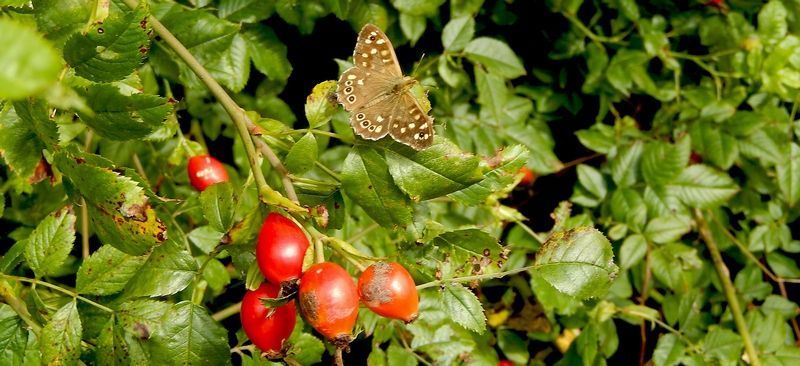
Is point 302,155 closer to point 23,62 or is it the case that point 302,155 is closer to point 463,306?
point 463,306

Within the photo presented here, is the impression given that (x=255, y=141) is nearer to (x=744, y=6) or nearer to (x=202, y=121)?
(x=202, y=121)

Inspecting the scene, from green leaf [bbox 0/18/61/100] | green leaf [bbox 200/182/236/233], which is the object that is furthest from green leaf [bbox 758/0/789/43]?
green leaf [bbox 0/18/61/100]

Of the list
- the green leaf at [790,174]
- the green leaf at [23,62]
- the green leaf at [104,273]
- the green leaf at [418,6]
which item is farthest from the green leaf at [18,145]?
the green leaf at [790,174]

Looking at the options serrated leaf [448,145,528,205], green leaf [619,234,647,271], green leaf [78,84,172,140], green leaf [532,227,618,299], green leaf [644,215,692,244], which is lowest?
green leaf [619,234,647,271]

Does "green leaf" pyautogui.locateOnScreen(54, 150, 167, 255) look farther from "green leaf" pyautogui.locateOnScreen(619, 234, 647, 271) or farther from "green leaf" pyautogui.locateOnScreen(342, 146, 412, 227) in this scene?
"green leaf" pyautogui.locateOnScreen(619, 234, 647, 271)

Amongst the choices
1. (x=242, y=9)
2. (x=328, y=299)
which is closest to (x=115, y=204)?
(x=328, y=299)

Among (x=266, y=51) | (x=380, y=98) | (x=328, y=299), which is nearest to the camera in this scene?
(x=328, y=299)

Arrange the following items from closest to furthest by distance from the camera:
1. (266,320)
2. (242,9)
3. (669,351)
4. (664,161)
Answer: (266,320), (242,9), (669,351), (664,161)
